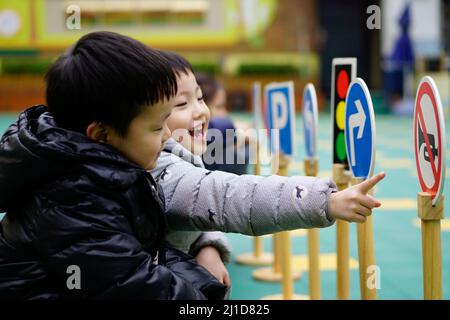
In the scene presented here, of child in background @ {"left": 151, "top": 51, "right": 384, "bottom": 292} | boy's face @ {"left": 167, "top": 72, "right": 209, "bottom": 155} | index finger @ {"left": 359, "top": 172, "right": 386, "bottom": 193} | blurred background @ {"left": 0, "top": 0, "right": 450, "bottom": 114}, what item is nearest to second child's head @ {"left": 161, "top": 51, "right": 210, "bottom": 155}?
boy's face @ {"left": 167, "top": 72, "right": 209, "bottom": 155}

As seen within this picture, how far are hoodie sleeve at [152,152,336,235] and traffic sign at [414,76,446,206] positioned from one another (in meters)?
0.23

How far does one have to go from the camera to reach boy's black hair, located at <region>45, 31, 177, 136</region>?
4.41ft

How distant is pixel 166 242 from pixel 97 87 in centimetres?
51

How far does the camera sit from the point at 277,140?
2590 mm

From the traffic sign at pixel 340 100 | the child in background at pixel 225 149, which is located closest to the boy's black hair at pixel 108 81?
the traffic sign at pixel 340 100

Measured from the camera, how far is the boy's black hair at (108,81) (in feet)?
4.41

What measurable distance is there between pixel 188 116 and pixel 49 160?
0.76 meters

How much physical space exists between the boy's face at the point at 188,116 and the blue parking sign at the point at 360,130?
485 mm

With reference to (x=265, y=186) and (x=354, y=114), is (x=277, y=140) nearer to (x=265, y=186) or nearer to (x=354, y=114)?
(x=354, y=114)

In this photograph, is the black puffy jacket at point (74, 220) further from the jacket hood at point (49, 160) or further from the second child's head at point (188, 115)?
the second child's head at point (188, 115)

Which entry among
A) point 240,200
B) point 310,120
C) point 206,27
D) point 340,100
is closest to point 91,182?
point 240,200

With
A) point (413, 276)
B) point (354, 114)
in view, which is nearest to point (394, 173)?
point (413, 276)

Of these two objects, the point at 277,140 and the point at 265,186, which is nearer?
the point at 265,186
